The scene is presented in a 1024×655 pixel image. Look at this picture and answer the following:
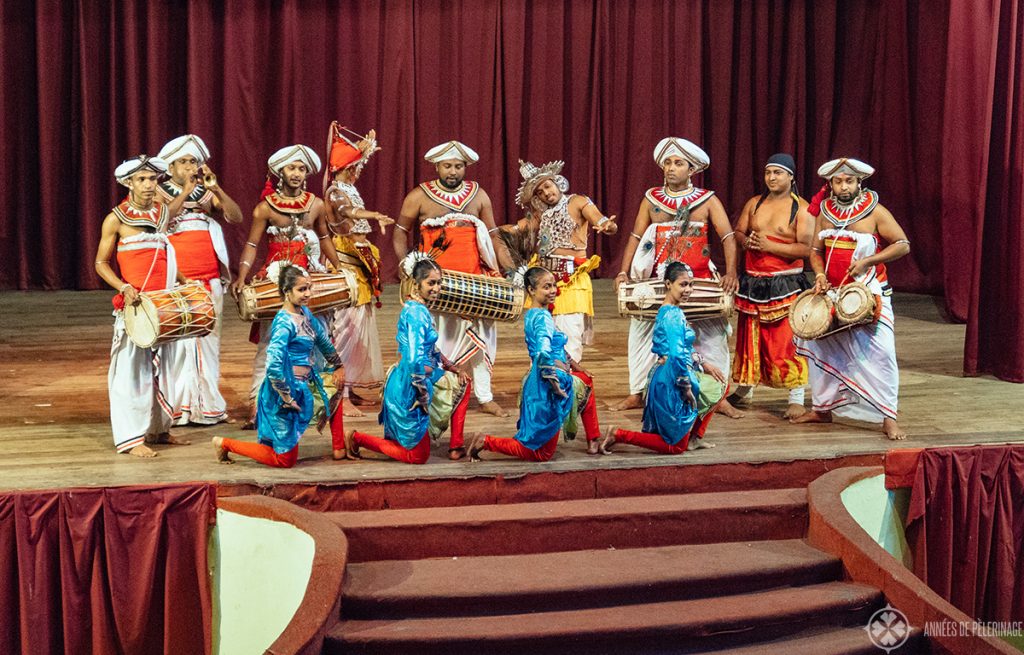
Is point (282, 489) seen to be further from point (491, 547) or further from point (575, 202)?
point (575, 202)

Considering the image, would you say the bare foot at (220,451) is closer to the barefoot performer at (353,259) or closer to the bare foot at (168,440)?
the bare foot at (168,440)

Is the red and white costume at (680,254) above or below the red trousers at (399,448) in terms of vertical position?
above

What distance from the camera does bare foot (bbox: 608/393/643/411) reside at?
7.22 meters

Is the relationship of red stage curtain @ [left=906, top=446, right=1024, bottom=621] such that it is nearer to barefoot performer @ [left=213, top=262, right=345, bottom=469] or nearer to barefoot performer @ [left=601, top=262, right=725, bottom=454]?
barefoot performer @ [left=601, top=262, right=725, bottom=454]

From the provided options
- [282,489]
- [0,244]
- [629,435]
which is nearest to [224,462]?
[282,489]

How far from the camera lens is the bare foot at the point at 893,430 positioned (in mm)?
6621

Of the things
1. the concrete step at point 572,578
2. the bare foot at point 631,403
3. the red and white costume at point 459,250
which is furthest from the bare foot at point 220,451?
the bare foot at point 631,403

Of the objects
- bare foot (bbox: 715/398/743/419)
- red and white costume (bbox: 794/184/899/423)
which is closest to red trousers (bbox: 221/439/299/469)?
bare foot (bbox: 715/398/743/419)

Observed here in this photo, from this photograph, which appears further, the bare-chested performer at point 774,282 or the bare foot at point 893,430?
the bare-chested performer at point 774,282

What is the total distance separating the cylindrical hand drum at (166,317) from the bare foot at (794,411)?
9.90ft

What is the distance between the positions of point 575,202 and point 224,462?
8.50 ft

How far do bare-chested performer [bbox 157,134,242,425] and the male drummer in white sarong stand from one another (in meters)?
3.08

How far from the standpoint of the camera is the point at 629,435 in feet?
20.6

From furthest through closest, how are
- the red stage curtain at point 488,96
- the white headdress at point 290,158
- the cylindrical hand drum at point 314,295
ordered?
the red stage curtain at point 488,96
the white headdress at point 290,158
the cylindrical hand drum at point 314,295
